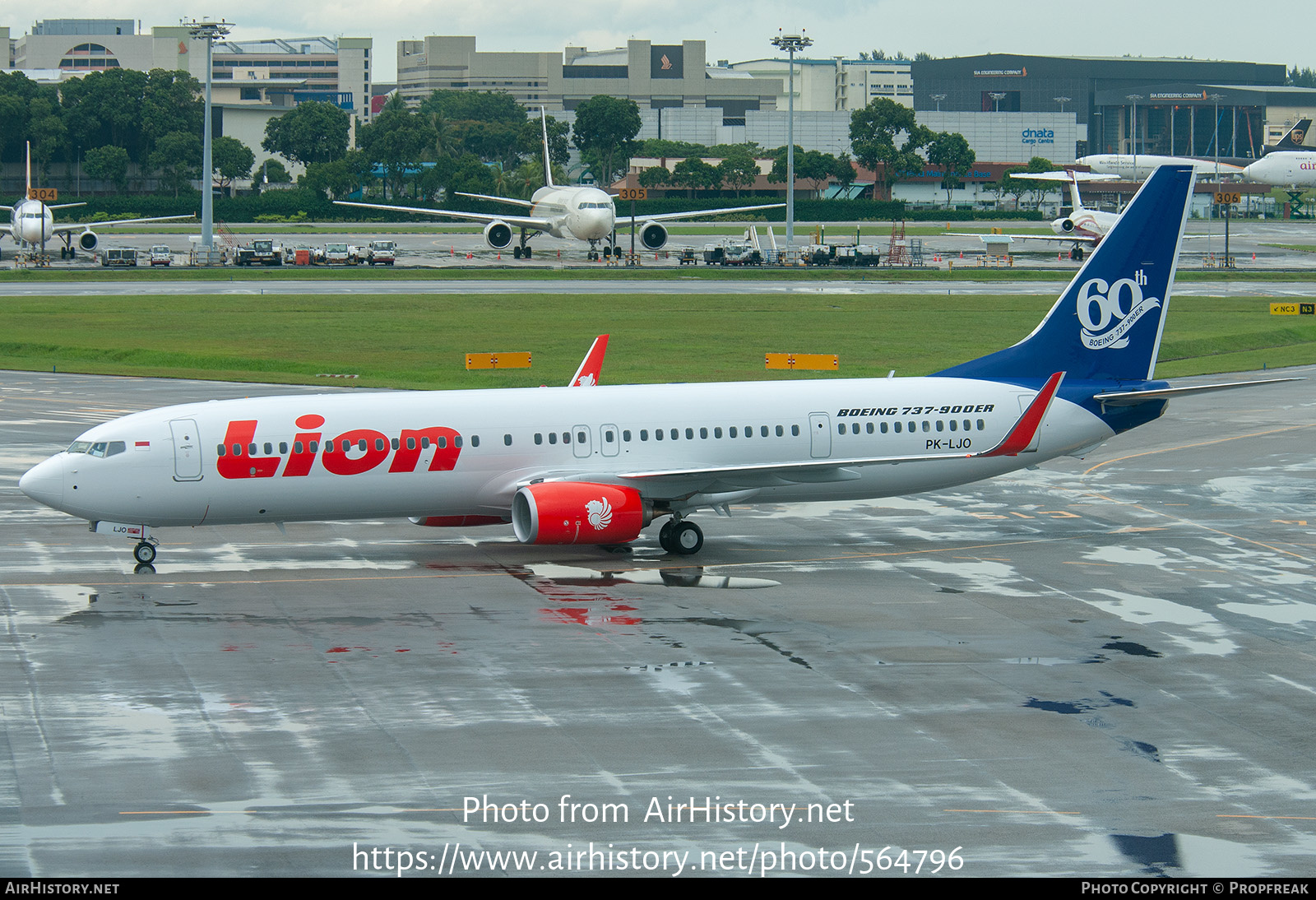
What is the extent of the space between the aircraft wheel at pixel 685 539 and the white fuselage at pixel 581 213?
335 feet

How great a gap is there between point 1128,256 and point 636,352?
37.3 m

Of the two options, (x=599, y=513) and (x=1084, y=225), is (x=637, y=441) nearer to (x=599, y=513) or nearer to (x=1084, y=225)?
(x=599, y=513)

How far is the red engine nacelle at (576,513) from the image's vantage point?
110 feet

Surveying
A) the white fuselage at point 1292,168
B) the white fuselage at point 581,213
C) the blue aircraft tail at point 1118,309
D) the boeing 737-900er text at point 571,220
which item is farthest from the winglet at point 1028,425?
the white fuselage at point 1292,168

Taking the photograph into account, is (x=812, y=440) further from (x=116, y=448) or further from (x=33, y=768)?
(x=33, y=768)

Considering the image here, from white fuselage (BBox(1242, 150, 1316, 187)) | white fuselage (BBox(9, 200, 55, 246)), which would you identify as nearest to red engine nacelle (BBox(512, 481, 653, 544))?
white fuselage (BBox(9, 200, 55, 246))

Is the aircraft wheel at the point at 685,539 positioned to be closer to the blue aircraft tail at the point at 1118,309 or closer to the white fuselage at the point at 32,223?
the blue aircraft tail at the point at 1118,309

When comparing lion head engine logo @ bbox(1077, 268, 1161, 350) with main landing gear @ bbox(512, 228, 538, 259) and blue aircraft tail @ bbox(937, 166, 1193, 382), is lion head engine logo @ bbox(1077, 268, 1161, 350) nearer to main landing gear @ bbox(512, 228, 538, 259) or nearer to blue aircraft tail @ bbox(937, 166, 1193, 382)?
blue aircraft tail @ bbox(937, 166, 1193, 382)

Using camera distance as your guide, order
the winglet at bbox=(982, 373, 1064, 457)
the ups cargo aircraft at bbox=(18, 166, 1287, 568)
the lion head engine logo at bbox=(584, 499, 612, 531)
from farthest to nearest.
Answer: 1. the winglet at bbox=(982, 373, 1064, 457)
2. the lion head engine logo at bbox=(584, 499, 612, 531)
3. the ups cargo aircraft at bbox=(18, 166, 1287, 568)

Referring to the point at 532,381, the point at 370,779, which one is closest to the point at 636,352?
the point at 532,381

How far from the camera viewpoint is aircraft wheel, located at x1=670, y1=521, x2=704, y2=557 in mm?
36469

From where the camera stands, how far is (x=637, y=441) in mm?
36219

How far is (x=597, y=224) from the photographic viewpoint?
447 feet

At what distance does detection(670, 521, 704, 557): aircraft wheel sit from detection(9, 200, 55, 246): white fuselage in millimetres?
118243
